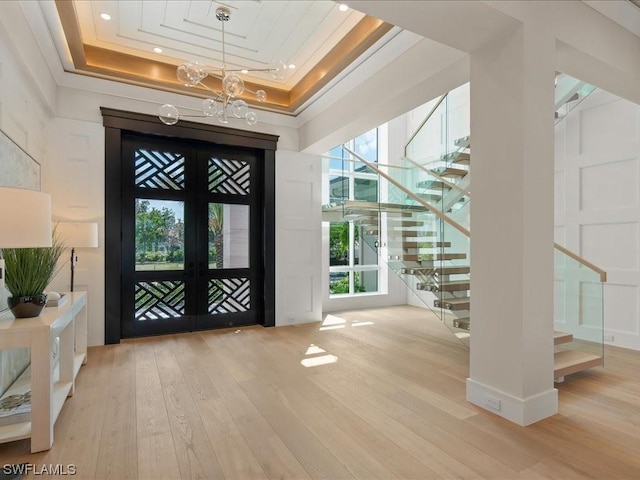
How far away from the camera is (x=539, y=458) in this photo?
7.02 ft

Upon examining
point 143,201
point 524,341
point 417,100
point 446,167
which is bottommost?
point 524,341

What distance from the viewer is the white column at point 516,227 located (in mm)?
2547

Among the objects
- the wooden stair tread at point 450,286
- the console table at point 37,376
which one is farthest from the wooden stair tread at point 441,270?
the console table at point 37,376

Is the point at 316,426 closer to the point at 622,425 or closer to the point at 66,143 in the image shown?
the point at 622,425

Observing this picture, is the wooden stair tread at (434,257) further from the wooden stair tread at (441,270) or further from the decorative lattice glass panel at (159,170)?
the decorative lattice glass panel at (159,170)

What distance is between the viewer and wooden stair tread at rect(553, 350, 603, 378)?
3.32 metres

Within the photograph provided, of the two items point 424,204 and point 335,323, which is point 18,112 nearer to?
point 424,204

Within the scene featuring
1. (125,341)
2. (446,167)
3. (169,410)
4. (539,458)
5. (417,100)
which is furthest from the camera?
(446,167)

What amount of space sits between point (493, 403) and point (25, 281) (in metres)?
3.51

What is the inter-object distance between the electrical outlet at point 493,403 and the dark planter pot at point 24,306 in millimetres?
3373

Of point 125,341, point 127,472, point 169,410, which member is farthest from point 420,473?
point 125,341

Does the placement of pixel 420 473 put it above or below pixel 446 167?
below

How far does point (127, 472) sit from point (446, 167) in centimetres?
516

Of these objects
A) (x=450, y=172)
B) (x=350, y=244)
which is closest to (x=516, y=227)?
(x=450, y=172)
